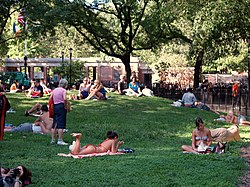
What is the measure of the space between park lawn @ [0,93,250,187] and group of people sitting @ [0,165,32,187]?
6.2 inches

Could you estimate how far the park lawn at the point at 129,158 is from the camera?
671 centimetres

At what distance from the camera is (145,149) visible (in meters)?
10.3

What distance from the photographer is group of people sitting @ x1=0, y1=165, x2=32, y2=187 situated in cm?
569

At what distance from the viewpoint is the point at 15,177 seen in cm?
592

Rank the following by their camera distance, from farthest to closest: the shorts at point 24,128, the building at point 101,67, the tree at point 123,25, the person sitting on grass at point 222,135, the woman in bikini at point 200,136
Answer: the building at point 101,67 → the tree at point 123,25 → the shorts at point 24,128 → the person sitting on grass at point 222,135 → the woman in bikini at point 200,136

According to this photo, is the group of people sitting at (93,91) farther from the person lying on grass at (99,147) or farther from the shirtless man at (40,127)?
the person lying on grass at (99,147)

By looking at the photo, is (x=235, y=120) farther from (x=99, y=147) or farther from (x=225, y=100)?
(x=99, y=147)

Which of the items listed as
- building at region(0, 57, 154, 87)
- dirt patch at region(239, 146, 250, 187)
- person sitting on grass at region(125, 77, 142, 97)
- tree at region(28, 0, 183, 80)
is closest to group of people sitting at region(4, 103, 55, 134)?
dirt patch at region(239, 146, 250, 187)

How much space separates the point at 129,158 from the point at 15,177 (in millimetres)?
2986

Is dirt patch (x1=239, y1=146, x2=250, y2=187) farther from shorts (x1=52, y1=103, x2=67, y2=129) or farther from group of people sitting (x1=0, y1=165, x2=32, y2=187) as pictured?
shorts (x1=52, y1=103, x2=67, y2=129)

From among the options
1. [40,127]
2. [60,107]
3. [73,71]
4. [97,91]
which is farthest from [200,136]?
[73,71]

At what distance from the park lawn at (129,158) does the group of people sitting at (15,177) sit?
0.16m

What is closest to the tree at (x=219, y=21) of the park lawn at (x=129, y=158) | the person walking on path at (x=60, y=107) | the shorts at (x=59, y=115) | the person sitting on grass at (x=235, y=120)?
the person sitting on grass at (x=235, y=120)

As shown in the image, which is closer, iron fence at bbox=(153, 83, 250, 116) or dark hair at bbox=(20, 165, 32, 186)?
dark hair at bbox=(20, 165, 32, 186)
